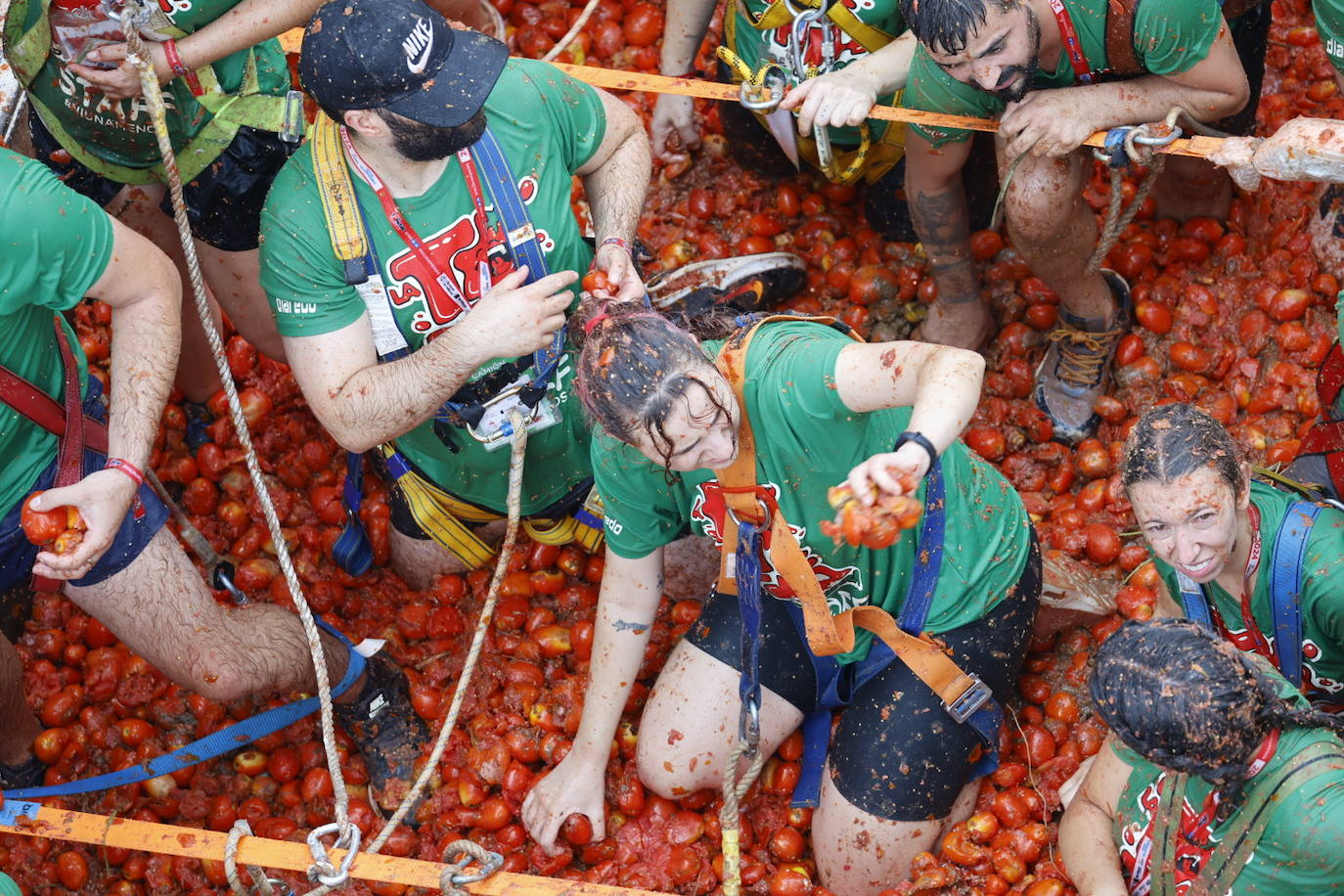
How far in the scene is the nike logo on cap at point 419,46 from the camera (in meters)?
3.13

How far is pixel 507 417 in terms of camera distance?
3.78 meters

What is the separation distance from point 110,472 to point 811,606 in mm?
1652

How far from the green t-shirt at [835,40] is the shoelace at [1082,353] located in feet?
2.97

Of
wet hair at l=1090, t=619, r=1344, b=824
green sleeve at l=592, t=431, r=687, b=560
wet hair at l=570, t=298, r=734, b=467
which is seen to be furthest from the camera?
green sleeve at l=592, t=431, r=687, b=560

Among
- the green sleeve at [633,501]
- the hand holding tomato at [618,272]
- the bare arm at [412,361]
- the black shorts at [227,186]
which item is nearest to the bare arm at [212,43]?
the black shorts at [227,186]

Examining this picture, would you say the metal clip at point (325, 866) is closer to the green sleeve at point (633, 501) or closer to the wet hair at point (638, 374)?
the green sleeve at point (633, 501)

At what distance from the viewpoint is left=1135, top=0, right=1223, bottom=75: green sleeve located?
324cm

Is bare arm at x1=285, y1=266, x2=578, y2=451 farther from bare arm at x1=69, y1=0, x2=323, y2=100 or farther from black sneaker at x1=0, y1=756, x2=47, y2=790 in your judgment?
black sneaker at x1=0, y1=756, x2=47, y2=790

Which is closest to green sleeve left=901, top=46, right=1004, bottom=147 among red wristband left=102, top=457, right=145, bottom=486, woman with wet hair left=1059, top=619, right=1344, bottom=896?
woman with wet hair left=1059, top=619, right=1344, bottom=896

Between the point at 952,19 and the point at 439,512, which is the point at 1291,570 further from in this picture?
the point at 439,512

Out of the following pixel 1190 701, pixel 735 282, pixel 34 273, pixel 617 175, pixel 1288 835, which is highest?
pixel 34 273

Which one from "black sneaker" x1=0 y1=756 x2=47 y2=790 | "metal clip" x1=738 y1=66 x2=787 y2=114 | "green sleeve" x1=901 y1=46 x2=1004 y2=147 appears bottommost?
"black sneaker" x1=0 y1=756 x2=47 y2=790

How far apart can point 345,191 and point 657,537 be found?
117 cm

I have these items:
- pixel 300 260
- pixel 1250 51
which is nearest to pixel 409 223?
pixel 300 260
